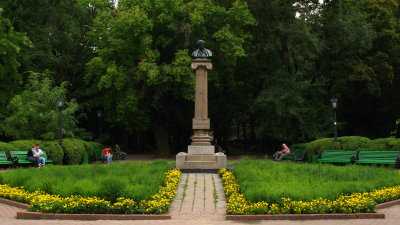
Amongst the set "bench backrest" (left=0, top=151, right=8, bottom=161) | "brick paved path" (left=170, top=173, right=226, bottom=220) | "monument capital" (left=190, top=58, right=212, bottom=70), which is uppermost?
"monument capital" (left=190, top=58, right=212, bottom=70)

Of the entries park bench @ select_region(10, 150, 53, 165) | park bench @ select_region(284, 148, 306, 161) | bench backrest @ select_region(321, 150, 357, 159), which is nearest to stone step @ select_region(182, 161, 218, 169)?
bench backrest @ select_region(321, 150, 357, 159)

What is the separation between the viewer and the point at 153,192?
10.1 m

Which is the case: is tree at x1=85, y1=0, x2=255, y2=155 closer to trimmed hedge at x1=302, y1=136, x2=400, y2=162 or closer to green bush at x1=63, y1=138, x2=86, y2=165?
green bush at x1=63, y1=138, x2=86, y2=165

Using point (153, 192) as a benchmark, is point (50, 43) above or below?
above

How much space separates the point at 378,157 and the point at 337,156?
2144 mm

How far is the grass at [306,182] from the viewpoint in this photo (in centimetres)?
963

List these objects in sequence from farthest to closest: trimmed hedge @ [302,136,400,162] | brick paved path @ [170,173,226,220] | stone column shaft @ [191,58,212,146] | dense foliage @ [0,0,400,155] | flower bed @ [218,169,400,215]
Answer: dense foliage @ [0,0,400,155] → trimmed hedge @ [302,136,400,162] → stone column shaft @ [191,58,212,146] → brick paved path @ [170,173,226,220] → flower bed @ [218,169,400,215]

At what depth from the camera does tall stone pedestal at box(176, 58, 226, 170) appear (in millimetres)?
17984

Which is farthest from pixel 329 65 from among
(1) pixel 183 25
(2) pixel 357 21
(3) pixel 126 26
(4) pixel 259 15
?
(3) pixel 126 26

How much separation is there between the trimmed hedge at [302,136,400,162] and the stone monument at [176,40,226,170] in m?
6.79

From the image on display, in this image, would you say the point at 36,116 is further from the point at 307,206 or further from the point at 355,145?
the point at 307,206

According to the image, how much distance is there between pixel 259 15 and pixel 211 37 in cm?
549

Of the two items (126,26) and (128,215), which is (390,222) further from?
(126,26)

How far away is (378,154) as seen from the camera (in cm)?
1956
